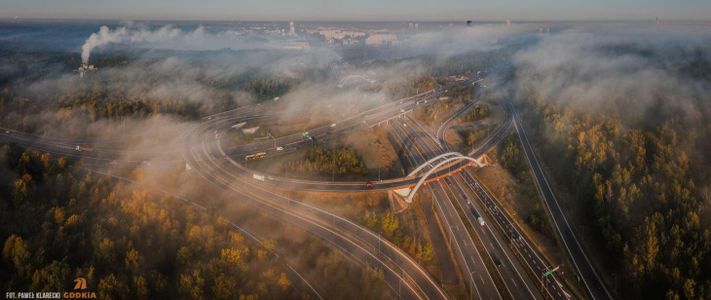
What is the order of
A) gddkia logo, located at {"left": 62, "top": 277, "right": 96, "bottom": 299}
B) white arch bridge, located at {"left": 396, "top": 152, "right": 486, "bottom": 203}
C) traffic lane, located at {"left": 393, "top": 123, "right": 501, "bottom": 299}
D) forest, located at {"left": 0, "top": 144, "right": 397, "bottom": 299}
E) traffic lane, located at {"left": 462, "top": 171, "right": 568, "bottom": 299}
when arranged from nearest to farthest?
gddkia logo, located at {"left": 62, "top": 277, "right": 96, "bottom": 299}
forest, located at {"left": 0, "top": 144, "right": 397, "bottom": 299}
traffic lane, located at {"left": 462, "top": 171, "right": 568, "bottom": 299}
traffic lane, located at {"left": 393, "top": 123, "right": 501, "bottom": 299}
white arch bridge, located at {"left": 396, "top": 152, "right": 486, "bottom": 203}

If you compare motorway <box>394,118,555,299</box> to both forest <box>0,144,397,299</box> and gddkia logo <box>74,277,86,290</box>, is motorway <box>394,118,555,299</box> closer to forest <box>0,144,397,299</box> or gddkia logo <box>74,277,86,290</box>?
forest <box>0,144,397,299</box>

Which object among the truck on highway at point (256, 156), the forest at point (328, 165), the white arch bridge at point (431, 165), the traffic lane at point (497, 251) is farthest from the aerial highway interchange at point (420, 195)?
the forest at point (328, 165)

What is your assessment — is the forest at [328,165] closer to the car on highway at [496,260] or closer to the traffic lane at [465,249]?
→ the traffic lane at [465,249]

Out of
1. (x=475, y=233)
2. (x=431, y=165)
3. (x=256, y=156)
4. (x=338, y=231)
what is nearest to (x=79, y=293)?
(x=338, y=231)

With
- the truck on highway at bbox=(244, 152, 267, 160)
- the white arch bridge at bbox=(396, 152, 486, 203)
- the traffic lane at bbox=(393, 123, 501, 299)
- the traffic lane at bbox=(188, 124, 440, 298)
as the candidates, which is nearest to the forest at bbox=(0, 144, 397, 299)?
the traffic lane at bbox=(188, 124, 440, 298)

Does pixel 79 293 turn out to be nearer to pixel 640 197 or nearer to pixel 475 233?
pixel 475 233

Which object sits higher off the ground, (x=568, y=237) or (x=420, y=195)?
(x=420, y=195)
